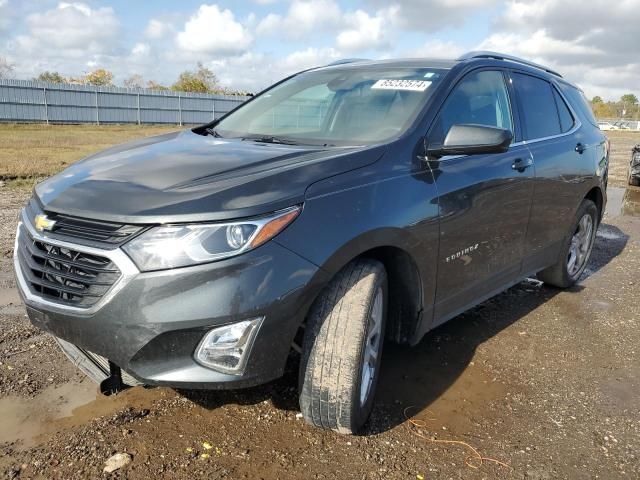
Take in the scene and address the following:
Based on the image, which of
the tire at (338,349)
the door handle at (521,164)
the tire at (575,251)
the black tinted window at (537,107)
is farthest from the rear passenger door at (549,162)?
the tire at (338,349)

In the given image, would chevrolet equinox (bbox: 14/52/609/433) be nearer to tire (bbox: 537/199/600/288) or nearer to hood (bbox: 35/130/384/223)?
hood (bbox: 35/130/384/223)

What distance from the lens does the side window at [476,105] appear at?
10.3 ft

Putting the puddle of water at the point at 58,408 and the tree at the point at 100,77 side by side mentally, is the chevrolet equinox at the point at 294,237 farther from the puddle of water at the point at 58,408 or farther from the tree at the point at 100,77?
the tree at the point at 100,77

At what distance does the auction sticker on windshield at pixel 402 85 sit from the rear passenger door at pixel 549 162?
42.1 inches

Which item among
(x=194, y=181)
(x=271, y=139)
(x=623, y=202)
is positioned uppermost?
(x=271, y=139)

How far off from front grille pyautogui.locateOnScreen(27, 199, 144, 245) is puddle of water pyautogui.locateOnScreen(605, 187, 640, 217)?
8710 millimetres

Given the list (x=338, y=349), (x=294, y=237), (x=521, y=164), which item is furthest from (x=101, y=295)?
(x=521, y=164)

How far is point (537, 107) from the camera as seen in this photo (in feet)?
13.8

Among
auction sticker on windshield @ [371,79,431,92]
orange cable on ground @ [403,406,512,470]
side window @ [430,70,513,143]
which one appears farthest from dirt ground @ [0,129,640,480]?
auction sticker on windshield @ [371,79,431,92]

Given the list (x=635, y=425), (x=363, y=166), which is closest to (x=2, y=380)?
(x=363, y=166)

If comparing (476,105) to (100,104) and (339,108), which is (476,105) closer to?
(339,108)

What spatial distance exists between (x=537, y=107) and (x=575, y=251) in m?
1.53

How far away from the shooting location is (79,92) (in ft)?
100

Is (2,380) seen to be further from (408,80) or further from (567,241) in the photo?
(567,241)
